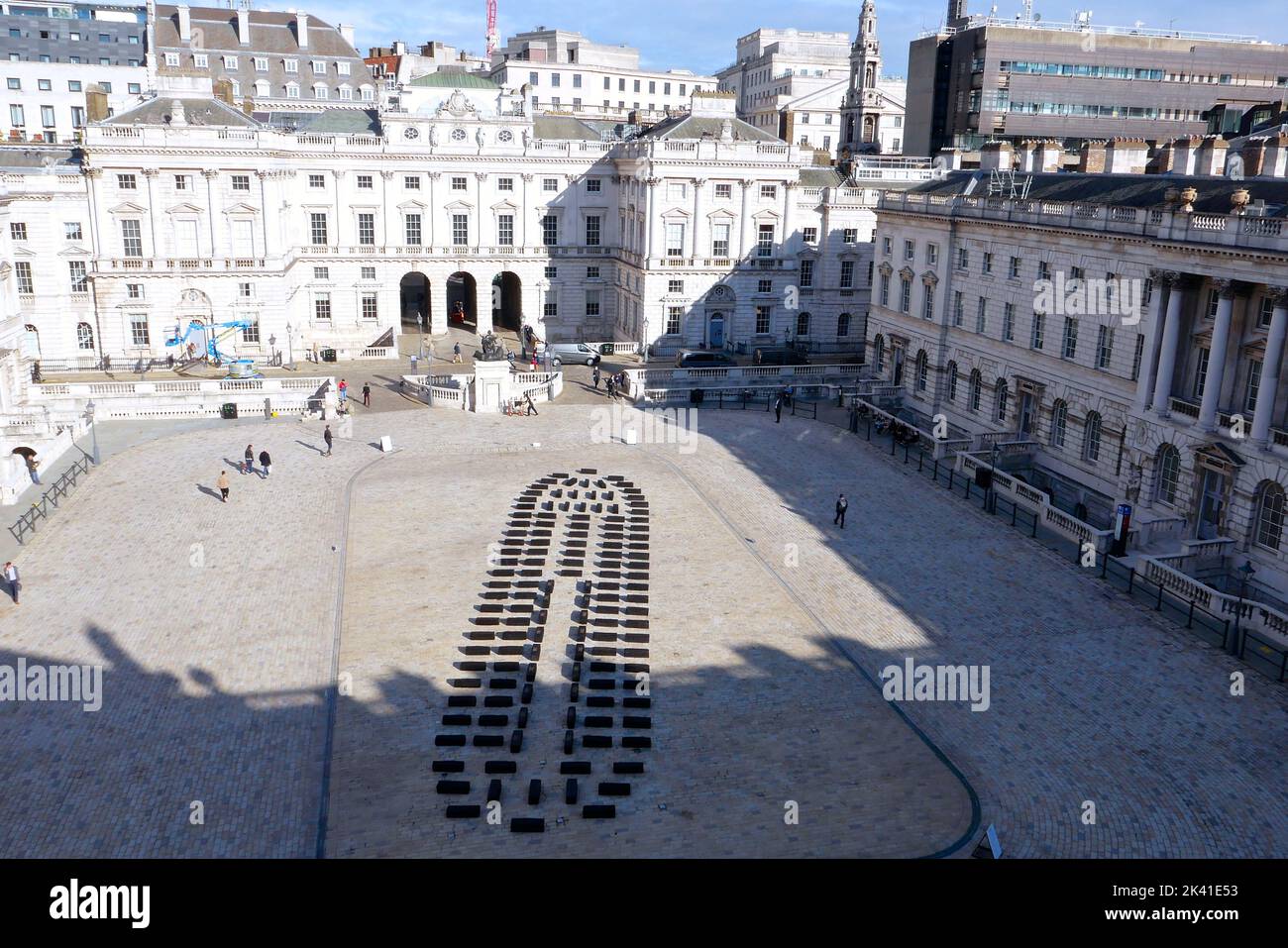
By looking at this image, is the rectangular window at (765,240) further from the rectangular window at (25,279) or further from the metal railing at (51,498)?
the rectangular window at (25,279)

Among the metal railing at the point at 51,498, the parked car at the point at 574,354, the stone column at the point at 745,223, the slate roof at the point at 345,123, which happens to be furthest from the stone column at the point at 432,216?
the metal railing at the point at 51,498

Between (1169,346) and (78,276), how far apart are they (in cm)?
6412

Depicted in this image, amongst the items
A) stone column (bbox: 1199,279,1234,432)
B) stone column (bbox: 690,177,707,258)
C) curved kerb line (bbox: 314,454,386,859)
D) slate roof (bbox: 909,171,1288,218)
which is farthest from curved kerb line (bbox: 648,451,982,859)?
stone column (bbox: 690,177,707,258)

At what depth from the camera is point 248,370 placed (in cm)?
6669

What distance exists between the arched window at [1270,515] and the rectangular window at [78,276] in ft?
221

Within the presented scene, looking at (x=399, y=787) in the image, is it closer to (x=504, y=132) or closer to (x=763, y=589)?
(x=763, y=589)

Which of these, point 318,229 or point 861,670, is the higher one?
point 318,229

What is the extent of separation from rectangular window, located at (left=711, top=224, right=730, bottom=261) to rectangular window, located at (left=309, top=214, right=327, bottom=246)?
2857cm

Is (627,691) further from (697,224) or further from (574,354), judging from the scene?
(697,224)

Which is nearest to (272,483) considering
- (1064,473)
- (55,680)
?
(55,680)

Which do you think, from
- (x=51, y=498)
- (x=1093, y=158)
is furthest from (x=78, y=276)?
(x=1093, y=158)

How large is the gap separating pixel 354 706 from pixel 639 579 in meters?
12.3

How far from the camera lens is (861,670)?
3153 centimetres
